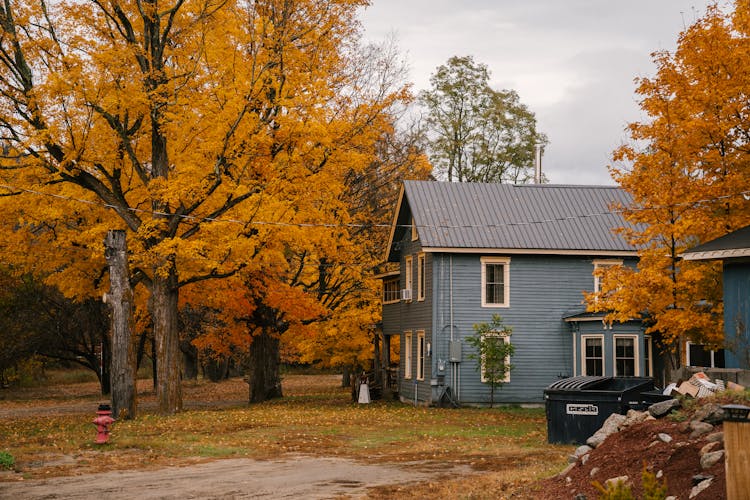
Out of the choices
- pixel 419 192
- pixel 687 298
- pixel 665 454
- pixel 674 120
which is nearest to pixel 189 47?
pixel 419 192

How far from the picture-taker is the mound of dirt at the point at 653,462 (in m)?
10.3

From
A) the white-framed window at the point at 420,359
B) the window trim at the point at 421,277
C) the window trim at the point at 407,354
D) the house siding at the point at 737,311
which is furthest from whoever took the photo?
the window trim at the point at 407,354

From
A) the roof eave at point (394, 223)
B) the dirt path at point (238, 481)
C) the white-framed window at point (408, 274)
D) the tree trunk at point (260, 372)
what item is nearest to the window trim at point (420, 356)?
the white-framed window at point (408, 274)

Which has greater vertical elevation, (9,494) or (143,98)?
(143,98)

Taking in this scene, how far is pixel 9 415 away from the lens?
3200 centimetres

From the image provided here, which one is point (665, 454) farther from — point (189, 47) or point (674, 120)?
point (189, 47)

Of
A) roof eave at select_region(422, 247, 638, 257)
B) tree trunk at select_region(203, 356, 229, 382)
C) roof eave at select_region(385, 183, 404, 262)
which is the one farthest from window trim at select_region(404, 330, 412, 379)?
tree trunk at select_region(203, 356, 229, 382)

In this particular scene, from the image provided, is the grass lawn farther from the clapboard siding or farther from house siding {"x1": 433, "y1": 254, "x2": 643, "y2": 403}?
the clapboard siding

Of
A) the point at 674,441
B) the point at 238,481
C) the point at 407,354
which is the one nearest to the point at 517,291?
the point at 407,354

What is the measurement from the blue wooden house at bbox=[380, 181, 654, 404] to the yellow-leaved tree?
597 centimetres

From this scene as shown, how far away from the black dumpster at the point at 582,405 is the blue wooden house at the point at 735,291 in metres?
1.98

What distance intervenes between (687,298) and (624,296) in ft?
4.77

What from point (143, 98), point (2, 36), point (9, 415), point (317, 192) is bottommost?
point (9, 415)

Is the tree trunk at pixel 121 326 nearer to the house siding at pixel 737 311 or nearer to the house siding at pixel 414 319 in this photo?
the house siding at pixel 414 319
